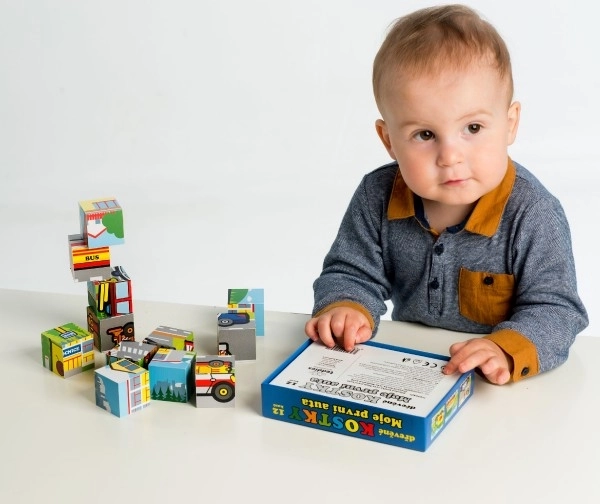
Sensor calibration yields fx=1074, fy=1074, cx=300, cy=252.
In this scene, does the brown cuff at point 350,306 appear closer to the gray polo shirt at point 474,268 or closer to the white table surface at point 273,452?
the gray polo shirt at point 474,268

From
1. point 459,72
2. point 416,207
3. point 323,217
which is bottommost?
point 323,217

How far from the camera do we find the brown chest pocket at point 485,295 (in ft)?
4.61

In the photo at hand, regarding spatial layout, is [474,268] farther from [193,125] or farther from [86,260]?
[193,125]

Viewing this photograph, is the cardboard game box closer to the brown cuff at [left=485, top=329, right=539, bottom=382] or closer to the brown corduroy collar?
the brown cuff at [left=485, top=329, right=539, bottom=382]

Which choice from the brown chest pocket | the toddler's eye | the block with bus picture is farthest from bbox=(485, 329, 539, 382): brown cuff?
the block with bus picture

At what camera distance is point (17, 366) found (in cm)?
136

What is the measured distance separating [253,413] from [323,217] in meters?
1.67

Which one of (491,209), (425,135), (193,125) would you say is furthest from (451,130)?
(193,125)

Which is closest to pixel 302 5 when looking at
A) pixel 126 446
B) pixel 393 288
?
pixel 393 288

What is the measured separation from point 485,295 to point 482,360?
0.20 metres

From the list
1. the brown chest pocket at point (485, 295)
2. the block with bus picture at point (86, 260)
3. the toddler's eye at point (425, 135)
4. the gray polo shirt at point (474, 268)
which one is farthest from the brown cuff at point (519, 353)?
the block with bus picture at point (86, 260)

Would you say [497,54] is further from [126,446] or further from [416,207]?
[126,446]

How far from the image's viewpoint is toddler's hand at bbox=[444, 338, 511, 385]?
1.22 metres

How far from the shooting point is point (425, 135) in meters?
1.34
